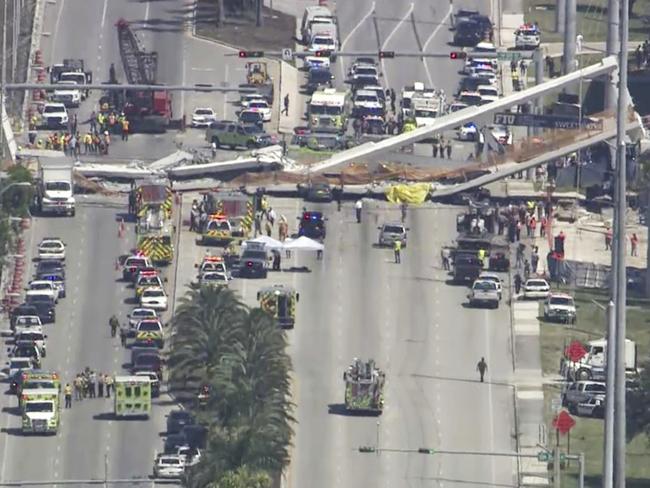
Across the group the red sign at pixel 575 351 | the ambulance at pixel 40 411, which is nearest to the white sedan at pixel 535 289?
the red sign at pixel 575 351

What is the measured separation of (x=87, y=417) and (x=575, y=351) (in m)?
23.2

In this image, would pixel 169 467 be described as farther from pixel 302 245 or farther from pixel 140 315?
pixel 302 245

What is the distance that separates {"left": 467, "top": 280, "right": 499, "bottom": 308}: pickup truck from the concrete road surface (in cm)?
46

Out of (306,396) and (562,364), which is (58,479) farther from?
(562,364)

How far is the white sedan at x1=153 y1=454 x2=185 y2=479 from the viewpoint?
16062 centimetres

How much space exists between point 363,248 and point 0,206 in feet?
67.2

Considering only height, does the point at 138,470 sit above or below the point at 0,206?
below

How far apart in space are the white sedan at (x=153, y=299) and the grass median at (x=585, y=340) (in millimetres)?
19601

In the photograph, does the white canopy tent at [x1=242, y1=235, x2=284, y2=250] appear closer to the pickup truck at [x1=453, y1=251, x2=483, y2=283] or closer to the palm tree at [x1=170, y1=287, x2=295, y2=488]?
the pickup truck at [x1=453, y1=251, x2=483, y2=283]

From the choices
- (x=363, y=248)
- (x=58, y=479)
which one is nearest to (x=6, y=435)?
(x=58, y=479)

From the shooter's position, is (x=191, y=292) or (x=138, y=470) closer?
(x=138, y=470)

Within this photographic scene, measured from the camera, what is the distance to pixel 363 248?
7859 inches

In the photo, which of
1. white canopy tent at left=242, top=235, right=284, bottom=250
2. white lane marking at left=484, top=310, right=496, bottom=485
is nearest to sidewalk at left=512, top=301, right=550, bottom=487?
white lane marking at left=484, top=310, right=496, bottom=485

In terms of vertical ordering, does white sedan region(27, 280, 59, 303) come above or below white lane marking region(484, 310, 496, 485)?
above
